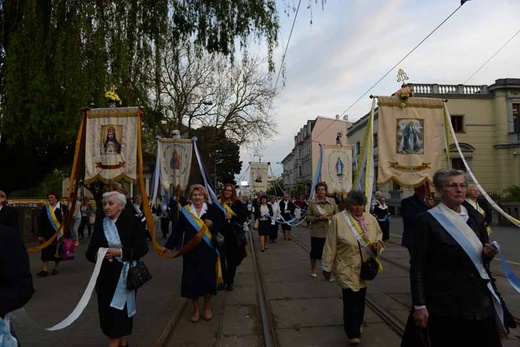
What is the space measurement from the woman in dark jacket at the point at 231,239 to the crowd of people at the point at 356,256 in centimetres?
2

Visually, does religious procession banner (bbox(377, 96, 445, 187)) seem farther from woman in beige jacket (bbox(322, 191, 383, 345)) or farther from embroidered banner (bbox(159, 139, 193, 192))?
embroidered banner (bbox(159, 139, 193, 192))

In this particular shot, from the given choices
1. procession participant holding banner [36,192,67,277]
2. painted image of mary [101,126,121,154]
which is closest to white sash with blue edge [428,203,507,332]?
painted image of mary [101,126,121,154]

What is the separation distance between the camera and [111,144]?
7797 mm

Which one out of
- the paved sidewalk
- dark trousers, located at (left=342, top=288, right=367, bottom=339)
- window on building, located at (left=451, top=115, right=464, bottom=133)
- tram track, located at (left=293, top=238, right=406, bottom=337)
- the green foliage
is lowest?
the paved sidewalk

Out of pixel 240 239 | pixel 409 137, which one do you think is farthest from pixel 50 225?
pixel 409 137

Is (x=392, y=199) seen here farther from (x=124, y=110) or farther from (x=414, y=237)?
(x=414, y=237)

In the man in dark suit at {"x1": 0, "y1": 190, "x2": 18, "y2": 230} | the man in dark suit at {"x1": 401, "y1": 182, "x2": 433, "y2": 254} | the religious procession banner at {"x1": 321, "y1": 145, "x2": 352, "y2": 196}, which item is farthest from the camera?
the religious procession banner at {"x1": 321, "y1": 145, "x2": 352, "y2": 196}

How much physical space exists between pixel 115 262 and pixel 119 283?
210 millimetres

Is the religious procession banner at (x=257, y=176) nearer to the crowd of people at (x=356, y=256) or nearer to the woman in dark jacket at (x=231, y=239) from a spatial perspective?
the crowd of people at (x=356, y=256)

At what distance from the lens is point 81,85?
8609mm

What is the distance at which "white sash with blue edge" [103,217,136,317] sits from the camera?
418 centimetres

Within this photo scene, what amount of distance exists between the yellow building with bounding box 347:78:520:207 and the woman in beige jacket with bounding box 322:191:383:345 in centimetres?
2852

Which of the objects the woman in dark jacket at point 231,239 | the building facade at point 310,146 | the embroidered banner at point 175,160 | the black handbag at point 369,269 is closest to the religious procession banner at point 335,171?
the embroidered banner at point 175,160

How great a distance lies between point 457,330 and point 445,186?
3.26ft
